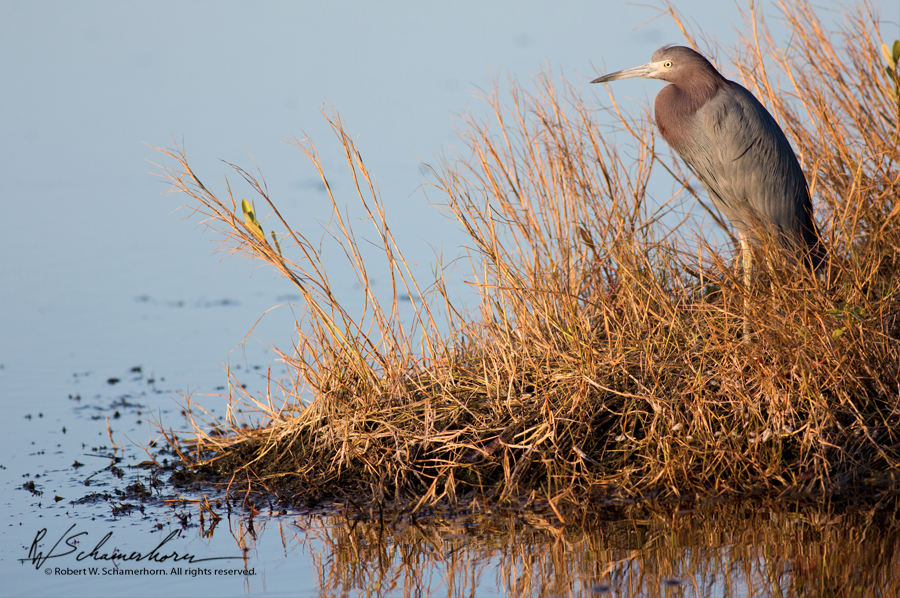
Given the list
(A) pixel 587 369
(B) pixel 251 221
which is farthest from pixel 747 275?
(B) pixel 251 221

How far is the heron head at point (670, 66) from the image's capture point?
12.8 ft

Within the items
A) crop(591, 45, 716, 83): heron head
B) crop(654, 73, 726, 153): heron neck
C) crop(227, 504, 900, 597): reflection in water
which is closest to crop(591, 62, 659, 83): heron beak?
crop(591, 45, 716, 83): heron head

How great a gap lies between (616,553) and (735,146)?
6.72 feet

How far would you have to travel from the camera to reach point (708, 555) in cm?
257

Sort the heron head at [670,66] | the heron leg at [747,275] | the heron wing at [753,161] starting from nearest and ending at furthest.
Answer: the heron leg at [747,275] < the heron wing at [753,161] < the heron head at [670,66]

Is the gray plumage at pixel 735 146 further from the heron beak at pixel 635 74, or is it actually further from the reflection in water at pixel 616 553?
the reflection in water at pixel 616 553

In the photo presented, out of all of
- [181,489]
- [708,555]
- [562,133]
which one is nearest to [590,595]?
[708,555]

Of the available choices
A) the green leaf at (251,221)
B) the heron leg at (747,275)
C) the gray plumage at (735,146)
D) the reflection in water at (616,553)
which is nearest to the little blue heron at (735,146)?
the gray plumage at (735,146)

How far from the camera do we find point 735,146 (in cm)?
381

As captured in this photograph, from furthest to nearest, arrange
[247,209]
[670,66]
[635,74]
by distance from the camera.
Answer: [635,74] → [670,66] → [247,209]

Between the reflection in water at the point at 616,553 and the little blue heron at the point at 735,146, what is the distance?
4.64 feet

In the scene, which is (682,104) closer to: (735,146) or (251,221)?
(735,146)

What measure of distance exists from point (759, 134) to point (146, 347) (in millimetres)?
3601

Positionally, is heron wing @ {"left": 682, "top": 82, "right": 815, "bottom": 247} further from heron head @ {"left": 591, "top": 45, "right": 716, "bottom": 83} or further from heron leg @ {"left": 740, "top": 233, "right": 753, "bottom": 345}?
heron leg @ {"left": 740, "top": 233, "right": 753, "bottom": 345}
